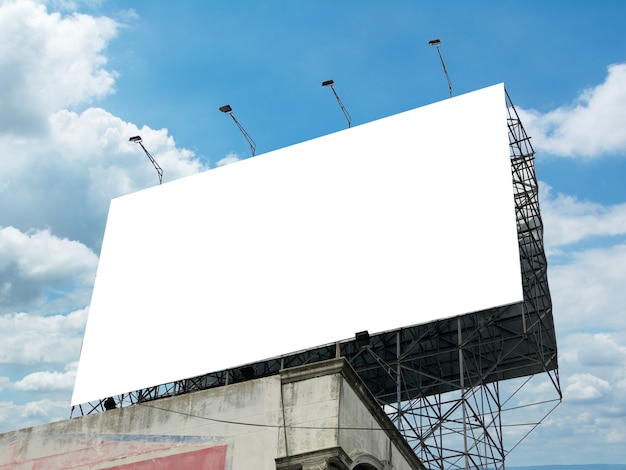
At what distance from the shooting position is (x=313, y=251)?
30.3m

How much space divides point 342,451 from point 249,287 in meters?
15.4

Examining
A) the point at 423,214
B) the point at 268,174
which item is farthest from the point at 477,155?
the point at 268,174

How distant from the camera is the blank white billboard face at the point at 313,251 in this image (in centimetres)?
2759

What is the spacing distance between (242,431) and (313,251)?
1417 cm

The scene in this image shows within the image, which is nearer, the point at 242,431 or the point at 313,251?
the point at 242,431

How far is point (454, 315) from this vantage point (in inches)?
1040

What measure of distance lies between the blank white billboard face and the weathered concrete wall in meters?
9.46

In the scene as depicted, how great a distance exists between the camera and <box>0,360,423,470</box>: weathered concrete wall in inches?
632

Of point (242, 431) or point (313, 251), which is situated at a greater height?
point (313, 251)

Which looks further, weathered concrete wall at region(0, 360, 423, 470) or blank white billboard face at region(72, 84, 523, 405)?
blank white billboard face at region(72, 84, 523, 405)

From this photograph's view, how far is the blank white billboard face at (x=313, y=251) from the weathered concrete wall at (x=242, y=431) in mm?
9462

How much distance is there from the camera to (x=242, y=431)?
1662cm

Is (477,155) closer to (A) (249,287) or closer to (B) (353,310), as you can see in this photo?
(B) (353,310)

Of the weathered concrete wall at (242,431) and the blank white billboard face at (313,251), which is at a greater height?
the blank white billboard face at (313,251)
